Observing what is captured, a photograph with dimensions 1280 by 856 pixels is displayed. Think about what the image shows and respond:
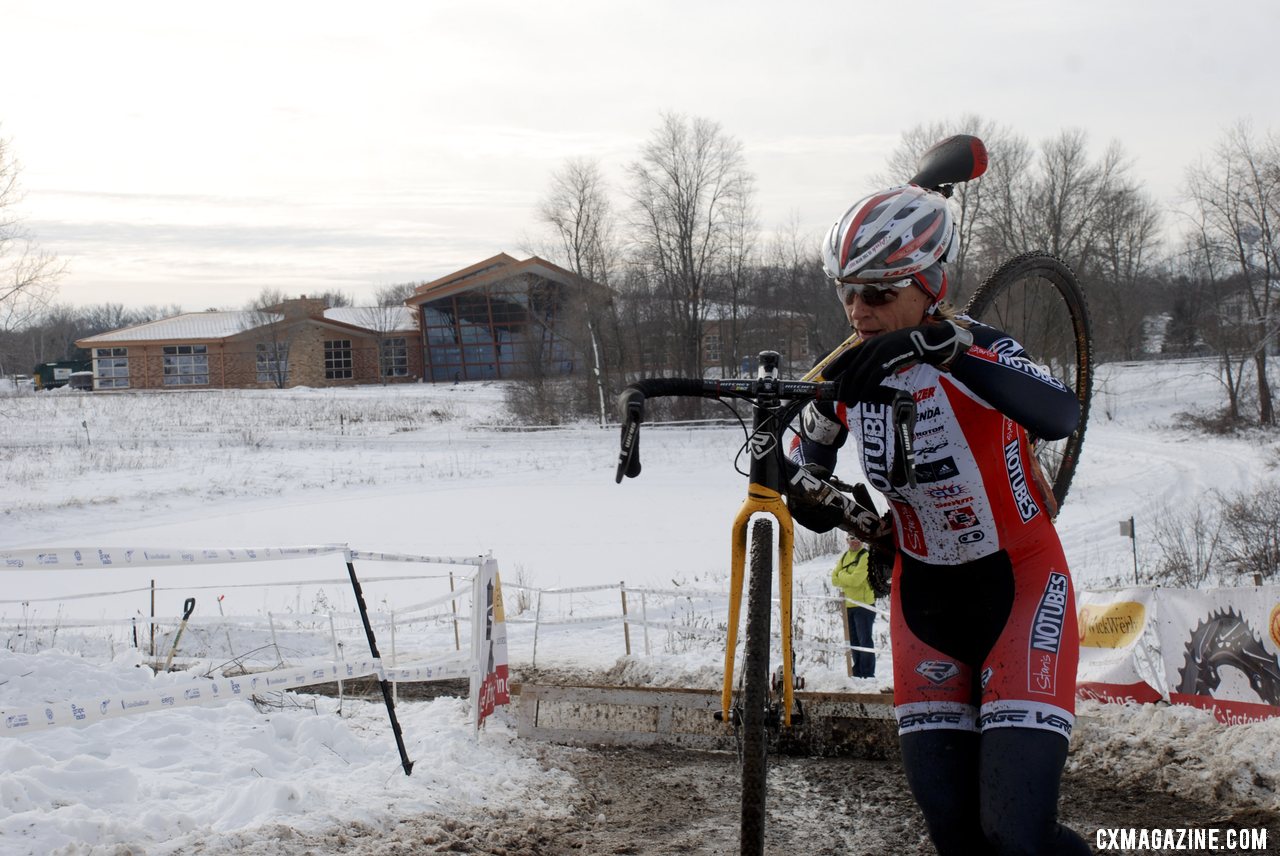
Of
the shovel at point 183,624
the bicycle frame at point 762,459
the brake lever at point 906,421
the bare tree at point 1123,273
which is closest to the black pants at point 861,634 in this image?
the shovel at point 183,624

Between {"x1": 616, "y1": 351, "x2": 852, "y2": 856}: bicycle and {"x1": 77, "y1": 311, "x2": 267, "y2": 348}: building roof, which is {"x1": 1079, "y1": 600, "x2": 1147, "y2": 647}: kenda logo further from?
{"x1": 77, "y1": 311, "x2": 267, "y2": 348}: building roof

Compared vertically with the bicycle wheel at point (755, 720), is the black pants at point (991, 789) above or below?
below

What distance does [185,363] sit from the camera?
76.6m

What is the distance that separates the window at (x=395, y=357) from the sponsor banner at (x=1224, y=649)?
72.5m

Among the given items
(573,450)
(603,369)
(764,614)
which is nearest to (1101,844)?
(764,614)

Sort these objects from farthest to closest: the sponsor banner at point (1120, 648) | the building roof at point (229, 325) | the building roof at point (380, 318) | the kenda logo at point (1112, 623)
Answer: the building roof at point (380, 318) → the building roof at point (229, 325) → the kenda logo at point (1112, 623) → the sponsor banner at point (1120, 648)

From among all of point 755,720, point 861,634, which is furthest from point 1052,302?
point 755,720

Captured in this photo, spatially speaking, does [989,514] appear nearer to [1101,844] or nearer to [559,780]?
[1101,844]

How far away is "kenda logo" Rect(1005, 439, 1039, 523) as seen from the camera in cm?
368

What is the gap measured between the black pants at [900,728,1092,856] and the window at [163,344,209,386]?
7977cm

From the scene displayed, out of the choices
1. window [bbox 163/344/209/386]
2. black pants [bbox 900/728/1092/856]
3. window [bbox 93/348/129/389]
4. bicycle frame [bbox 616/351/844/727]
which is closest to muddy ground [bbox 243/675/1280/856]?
black pants [bbox 900/728/1092/856]

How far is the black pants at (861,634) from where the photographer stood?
11.2 m

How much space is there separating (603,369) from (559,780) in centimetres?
4628

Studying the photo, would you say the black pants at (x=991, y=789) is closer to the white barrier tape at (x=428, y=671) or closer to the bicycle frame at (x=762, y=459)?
the bicycle frame at (x=762, y=459)
